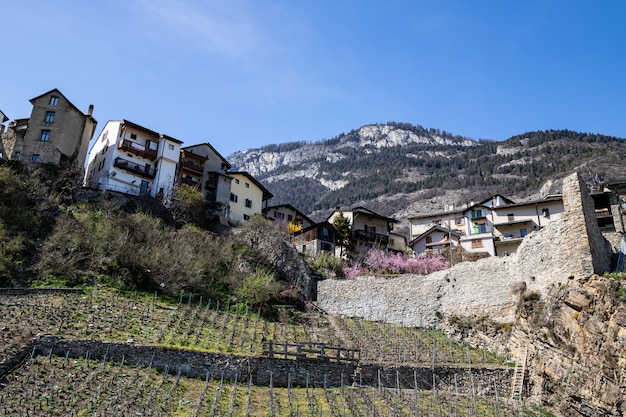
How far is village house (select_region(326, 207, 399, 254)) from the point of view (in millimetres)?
60531

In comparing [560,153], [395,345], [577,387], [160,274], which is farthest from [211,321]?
[560,153]

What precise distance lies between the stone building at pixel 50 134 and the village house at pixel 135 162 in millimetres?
2474

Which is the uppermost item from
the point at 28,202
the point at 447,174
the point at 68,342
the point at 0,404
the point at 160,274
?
the point at 447,174

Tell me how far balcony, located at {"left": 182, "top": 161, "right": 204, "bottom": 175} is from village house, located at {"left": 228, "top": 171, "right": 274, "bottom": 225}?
12.5 ft

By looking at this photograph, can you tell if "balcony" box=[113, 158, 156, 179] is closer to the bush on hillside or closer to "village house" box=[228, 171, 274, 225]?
"village house" box=[228, 171, 274, 225]

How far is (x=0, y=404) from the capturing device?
19.0m

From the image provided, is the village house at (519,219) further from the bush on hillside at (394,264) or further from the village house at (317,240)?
the village house at (317,240)

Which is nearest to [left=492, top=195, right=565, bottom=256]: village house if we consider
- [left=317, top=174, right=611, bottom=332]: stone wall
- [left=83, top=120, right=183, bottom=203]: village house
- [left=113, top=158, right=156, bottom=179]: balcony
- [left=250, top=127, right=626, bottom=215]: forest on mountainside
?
[left=317, top=174, right=611, bottom=332]: stone wall

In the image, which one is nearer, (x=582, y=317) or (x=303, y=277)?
(x=582, y=317)

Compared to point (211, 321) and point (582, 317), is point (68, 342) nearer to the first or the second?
point (211, 321)

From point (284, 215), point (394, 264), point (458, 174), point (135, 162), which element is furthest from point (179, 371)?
point (458, 174)

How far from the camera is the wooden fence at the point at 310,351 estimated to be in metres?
27.7

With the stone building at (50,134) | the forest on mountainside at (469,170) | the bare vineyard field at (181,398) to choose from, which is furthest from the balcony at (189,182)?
the forest on mountainside at (469,170)

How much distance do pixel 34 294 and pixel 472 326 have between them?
27567 mm
